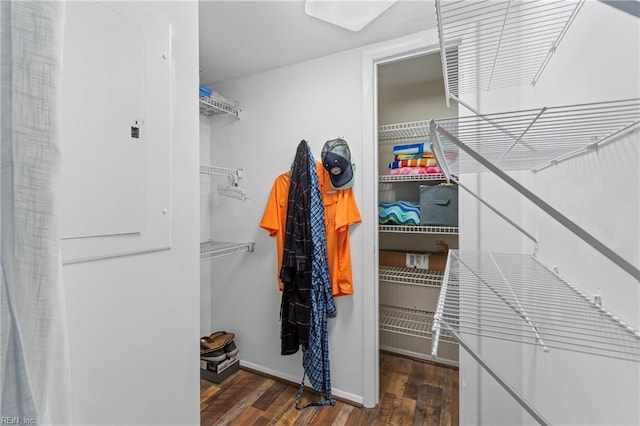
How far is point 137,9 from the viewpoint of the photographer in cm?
80

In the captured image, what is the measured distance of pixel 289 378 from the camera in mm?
1943

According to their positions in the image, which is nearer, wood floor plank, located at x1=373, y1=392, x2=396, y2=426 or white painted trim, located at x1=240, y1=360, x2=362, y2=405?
wood floor plank, located at x1=373, y1=392, x2=396, y2=426

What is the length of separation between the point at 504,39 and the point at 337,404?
77.0 inches

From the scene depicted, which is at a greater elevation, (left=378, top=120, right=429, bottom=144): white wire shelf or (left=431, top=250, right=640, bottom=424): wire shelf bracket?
(left=378, top=120, right=429, bottom=144): white wire shelf

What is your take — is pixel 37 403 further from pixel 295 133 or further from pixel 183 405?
pixel 295 133

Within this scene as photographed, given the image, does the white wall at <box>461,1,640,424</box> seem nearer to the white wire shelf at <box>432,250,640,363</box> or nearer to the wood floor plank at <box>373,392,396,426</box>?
the white wire shelf at <box>432,250,640,363</box>

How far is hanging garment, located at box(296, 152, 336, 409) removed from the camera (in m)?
1.70

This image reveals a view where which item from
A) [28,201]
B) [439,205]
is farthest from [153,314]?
[439,205]

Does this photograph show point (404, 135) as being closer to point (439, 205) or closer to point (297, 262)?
point (439, 205)

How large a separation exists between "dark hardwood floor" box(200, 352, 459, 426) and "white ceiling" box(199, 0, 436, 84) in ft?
6.98

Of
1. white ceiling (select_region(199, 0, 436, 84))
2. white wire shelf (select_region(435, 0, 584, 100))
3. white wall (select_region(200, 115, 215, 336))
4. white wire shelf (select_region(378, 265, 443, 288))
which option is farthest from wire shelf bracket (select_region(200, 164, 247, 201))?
white wire shelf (select_region(435, 0, 584, 100))

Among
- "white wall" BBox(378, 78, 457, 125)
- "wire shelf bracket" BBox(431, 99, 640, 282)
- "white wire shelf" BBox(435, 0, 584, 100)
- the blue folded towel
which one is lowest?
the blue folded towel

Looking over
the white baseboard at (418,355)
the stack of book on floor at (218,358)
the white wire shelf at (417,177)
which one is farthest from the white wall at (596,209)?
the stack of book on floor at (218,358)

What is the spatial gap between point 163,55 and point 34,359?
0.82 metres
